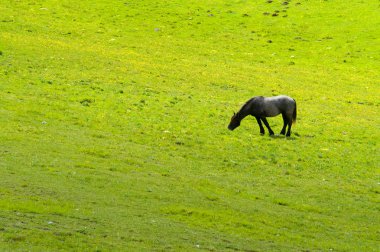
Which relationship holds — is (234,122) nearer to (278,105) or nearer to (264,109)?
(264,109)

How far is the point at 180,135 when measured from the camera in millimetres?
35844

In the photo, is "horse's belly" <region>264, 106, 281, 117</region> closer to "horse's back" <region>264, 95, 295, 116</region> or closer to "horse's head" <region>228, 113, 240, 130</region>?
"horse's back" <region>264, 95, 295, 116</region>

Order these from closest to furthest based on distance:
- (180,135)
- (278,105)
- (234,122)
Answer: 1. (180,135)
2. (234,122)
3. (278,105)

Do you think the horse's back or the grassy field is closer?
the grassy field

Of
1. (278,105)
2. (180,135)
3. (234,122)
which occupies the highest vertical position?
(278,105)

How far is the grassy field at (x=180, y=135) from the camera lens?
21.4m

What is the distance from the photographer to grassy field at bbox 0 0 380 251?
70.1ft

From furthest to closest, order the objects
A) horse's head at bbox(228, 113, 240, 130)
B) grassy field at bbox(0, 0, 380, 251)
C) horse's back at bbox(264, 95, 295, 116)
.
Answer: horse's back at bbox(264, 95, 295, 116), horse's head at bbox(228, 113, 240, 130), grassy field at bbox(0, 0, 380, 251)

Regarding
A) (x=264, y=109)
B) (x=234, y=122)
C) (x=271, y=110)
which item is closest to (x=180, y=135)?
(x=234, y=122)

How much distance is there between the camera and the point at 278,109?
38.5m

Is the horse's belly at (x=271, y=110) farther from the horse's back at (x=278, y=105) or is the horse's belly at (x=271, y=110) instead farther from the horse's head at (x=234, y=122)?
the horse's head at (x=234, y=122)

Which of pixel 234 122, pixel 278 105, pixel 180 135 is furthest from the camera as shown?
pixel 278 105

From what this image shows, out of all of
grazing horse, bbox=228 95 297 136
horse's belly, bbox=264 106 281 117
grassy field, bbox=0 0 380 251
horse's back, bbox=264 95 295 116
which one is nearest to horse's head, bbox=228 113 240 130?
grazing horse, bbox=228 95 297 136

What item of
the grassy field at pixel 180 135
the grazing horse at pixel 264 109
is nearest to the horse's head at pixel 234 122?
the grazing horse at pixel 264 109
